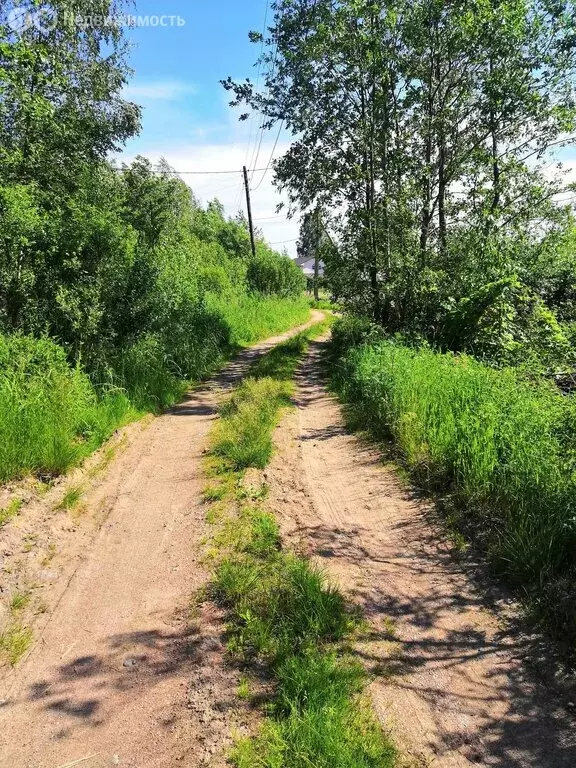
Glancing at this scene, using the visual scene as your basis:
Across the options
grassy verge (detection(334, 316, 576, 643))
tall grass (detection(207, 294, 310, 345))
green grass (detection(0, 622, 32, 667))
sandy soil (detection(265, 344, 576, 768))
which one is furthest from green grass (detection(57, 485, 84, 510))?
tall grass (detection(207, 294, 310, 345))

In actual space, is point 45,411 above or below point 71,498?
above

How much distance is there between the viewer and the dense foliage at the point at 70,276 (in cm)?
638

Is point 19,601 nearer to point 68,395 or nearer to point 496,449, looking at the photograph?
point 68,395

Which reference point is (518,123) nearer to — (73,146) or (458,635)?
(73,146)

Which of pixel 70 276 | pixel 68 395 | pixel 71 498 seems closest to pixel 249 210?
pixel 70 276

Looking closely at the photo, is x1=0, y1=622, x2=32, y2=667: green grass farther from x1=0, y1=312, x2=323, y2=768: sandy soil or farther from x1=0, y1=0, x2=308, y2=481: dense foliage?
x1=0, y1=0, x2=308, y2=481: dense foliage

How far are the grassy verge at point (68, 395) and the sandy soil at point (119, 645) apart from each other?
58cm

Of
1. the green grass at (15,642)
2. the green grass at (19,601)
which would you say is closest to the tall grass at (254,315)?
the green grass at (19,601)

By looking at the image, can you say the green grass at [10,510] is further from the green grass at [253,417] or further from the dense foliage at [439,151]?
the dense foliage at [439,151]

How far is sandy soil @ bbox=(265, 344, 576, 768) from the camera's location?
2684 mm

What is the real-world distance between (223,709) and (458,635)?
1.65 metres

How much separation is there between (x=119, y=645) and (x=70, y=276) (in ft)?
20.9

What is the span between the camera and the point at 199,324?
1459 cm

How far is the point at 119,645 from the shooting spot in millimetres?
3373
